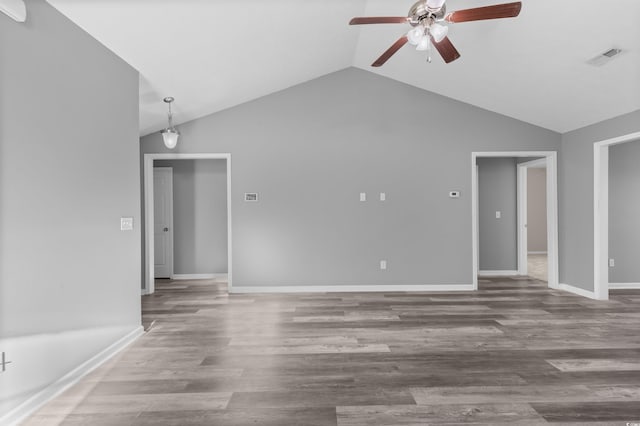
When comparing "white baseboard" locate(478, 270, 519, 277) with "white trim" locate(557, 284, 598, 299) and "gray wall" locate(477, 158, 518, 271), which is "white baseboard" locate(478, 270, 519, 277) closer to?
"gray wall" locate(477, 158, 518, 271)

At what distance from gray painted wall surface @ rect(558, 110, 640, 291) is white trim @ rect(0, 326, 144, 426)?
5931mm

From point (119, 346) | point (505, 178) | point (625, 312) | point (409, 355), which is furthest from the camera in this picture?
point (505, 178)

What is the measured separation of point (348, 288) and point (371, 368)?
8.53 ft

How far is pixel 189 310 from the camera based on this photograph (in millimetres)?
4375

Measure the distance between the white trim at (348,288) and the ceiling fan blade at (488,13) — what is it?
3.83 meters

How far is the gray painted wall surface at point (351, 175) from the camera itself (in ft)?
17.4

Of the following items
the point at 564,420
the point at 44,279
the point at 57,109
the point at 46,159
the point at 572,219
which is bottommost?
the point at 564,420

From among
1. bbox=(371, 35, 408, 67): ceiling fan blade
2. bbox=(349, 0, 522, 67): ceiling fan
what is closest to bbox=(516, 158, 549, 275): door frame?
bbox=(371, 35, 408, 67): ceiling fan blade

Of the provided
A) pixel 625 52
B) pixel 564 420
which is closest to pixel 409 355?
pixel 564 420

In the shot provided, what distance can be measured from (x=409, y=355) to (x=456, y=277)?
277 centimetres

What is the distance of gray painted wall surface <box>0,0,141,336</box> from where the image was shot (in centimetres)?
204

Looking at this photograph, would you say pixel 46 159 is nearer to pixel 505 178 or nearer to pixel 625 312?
pixel 625 312

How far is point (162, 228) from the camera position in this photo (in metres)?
6.39

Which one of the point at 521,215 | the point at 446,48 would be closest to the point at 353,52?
the point at 446,48
